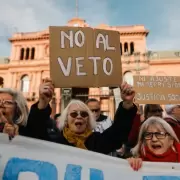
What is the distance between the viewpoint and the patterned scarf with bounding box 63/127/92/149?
233cm

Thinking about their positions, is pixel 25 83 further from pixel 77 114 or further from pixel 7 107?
pixel 7 107

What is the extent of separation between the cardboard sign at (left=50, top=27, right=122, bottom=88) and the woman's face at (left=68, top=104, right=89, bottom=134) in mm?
530

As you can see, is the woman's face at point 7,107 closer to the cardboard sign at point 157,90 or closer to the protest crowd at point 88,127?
the protest crowd at point 88,127

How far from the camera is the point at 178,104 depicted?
415cm

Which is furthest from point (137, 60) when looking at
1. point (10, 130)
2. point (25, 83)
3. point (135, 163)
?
point (10, 130)

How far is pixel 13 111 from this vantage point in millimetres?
2174

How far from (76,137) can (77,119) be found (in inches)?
7.3

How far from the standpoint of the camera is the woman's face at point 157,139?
233cm

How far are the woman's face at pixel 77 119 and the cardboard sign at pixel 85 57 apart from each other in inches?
20.9

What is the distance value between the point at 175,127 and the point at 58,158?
169 cm

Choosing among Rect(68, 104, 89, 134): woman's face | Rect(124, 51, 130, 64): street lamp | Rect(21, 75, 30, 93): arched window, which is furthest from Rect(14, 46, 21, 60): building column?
Rect(68, 104, 89, 134): woman's face

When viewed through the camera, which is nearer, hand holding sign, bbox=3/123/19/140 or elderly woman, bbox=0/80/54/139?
hand holding sign, bbox=3/123/19/140

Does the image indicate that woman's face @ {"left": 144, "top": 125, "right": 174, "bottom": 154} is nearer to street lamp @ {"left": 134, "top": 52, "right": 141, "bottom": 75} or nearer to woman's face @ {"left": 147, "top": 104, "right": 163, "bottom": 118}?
woman's face @ {"left": 147, "top": 104, "right": 163, "bottom": 118}

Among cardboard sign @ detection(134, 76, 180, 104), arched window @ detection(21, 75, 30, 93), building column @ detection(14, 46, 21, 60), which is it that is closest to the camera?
cardboard sign @ detection(134, 76, 180, 104)
